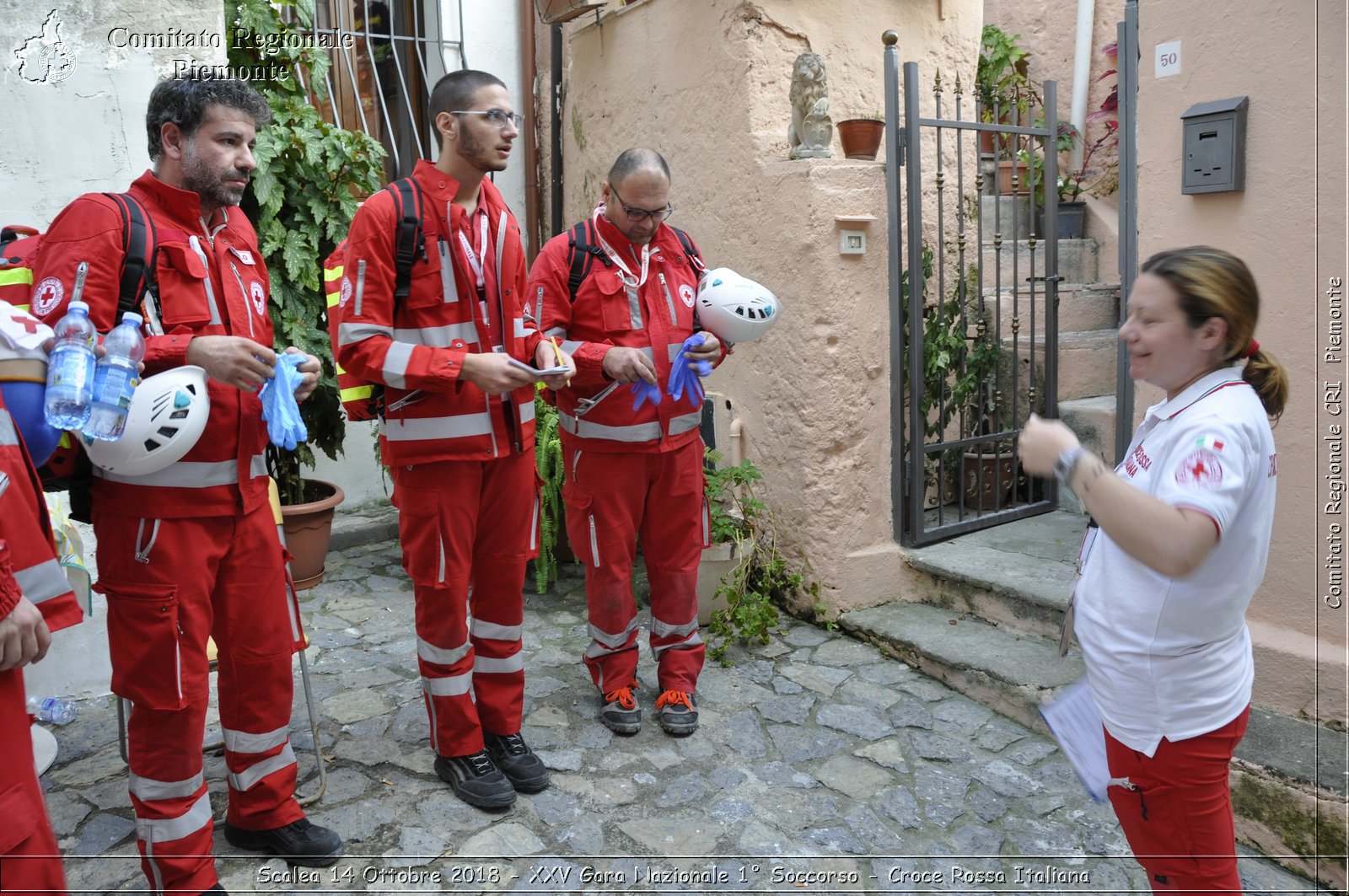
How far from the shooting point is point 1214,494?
183cm

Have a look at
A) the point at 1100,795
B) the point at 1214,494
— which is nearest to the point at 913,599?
the point at 1100,795

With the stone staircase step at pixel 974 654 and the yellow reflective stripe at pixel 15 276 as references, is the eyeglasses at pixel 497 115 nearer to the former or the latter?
the yellow reflective stripe at pixel 15 276

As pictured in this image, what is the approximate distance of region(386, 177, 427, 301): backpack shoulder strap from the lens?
3.08m

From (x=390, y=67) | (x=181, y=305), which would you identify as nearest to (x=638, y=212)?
(x=181, y=305)

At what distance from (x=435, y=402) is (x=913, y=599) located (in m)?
2.83

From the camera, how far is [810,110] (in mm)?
4645

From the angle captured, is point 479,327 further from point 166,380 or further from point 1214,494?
point 1214,494

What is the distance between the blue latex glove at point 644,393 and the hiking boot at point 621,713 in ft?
3.77

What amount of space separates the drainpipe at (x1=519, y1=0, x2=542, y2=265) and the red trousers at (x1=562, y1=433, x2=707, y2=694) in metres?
3.64

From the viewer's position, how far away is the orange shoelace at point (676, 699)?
3.88 metres

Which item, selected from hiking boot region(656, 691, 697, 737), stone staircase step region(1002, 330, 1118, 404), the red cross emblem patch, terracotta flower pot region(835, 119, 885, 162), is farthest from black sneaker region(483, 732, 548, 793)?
stone staircase step region(1002, 330, 1118, 404)

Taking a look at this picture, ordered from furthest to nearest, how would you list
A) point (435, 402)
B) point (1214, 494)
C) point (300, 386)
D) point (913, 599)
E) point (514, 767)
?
point (913, 599) < point (514, 767) < point (435, 402) < point (300, 386) < point (1214, 494)

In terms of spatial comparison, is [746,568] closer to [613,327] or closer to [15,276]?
[613,327]

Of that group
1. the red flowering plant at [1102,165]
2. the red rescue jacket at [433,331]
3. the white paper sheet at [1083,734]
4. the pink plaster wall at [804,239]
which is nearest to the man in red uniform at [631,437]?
the red rescue jacket at [433,331]
